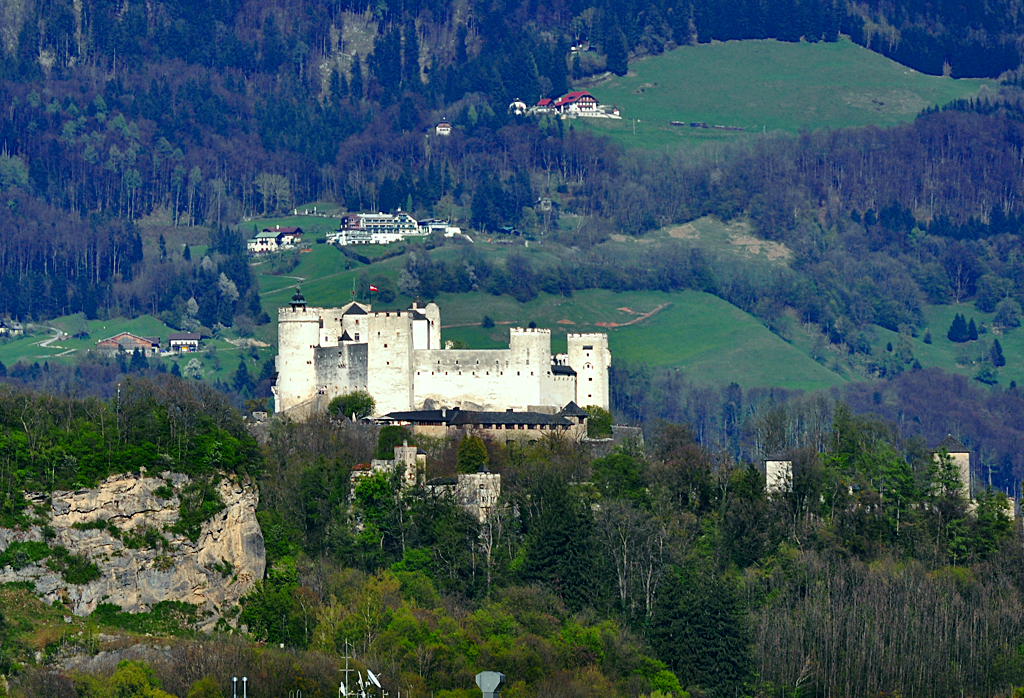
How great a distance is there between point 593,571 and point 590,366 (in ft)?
87.5

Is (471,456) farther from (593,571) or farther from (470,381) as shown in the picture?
(470,381)

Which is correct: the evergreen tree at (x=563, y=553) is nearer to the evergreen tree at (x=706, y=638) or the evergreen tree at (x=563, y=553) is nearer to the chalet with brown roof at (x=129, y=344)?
the evergreen tree at (x=706, y=638)

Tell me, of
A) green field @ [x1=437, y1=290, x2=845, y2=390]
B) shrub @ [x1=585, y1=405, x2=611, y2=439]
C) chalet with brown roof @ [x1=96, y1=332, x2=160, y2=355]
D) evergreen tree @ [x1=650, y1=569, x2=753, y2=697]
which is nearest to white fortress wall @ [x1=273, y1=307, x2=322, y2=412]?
shrub @ [x1=585, y1=405, x2=611, y2=439]

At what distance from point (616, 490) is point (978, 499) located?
16.6 meters

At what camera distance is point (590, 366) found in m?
106

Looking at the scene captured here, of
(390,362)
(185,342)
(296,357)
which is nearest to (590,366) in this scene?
(390,362)

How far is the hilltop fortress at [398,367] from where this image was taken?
98750 millimetres

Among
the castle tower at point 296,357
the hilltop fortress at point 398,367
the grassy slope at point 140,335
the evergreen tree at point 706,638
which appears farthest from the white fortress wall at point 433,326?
the grassy slope at point 140,335

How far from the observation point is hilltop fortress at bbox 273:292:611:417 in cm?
9875

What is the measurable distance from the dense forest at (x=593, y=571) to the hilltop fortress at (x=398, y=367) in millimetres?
5570

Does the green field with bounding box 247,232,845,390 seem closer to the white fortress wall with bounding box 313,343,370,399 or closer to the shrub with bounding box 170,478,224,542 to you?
the white fortress wall with bounding box 313,343,370,399

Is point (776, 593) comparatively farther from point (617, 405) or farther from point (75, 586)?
point (617, 405)

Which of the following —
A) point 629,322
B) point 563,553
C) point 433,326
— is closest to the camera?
point 563,553

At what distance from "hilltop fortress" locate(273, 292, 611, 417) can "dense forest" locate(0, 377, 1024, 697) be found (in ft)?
18.3
